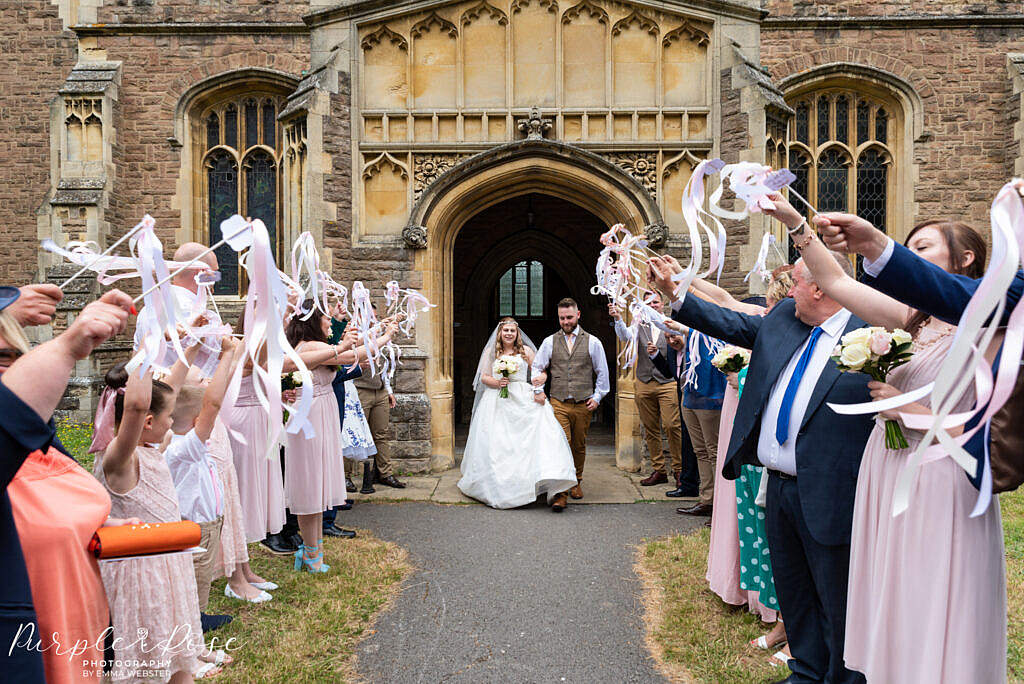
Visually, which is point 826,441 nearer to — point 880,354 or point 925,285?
point 880,354

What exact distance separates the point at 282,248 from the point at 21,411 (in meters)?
9.95

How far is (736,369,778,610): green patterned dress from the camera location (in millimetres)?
3838

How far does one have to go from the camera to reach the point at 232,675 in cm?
336

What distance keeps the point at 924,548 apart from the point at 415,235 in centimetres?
737

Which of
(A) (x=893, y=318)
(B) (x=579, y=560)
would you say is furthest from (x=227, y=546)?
(A) (x=893, y=318)

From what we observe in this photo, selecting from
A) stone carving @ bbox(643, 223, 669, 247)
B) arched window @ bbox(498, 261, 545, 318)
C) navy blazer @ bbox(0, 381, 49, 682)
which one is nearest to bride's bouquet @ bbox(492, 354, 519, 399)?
stone carving @ bbox(643, 223, 669, 247)

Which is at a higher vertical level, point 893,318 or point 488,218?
point 488,218

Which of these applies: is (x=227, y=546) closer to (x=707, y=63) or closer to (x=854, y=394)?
(x=854, y=394)

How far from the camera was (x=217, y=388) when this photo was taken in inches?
126

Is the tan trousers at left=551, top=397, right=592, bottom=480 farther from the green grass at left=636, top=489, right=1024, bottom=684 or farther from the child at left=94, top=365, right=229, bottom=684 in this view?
the child at left=94, top=365, right=229, bottom=684

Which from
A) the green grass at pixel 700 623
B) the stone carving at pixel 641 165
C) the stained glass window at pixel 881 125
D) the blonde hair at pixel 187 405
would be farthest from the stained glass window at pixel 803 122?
the blonde hair at pixel 187 405

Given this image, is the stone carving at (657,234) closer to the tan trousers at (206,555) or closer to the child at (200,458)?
the child at (200,458)

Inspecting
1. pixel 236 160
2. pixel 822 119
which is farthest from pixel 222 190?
pixel 822 119

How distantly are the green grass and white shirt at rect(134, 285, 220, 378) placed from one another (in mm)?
2953
